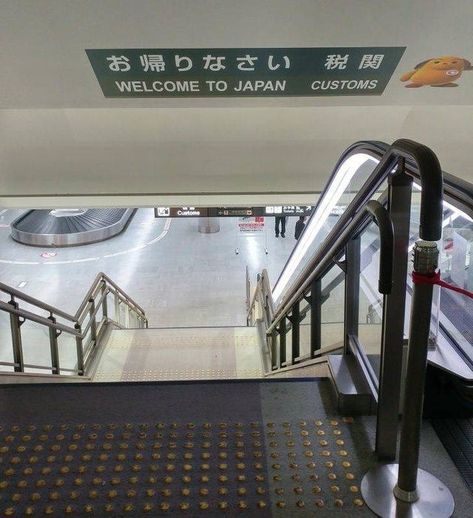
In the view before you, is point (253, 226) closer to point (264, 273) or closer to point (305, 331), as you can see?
point (264, 273)

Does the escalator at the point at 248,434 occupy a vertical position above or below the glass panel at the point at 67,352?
above

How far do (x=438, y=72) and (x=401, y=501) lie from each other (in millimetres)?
4196

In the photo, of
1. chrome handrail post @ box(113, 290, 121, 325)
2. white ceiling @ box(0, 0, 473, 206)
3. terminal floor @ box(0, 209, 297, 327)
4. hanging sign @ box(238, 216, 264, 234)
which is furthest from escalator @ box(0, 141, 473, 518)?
hanging sign @ box(238, 216, 264, 234)

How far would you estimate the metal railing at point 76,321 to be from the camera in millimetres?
4176

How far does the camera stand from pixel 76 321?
5.26m

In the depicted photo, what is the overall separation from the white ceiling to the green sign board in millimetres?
113

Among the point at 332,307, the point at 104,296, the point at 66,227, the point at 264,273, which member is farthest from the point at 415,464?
the point at 66,227

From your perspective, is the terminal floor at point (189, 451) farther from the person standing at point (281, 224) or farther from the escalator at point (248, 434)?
the person standing at point (281, 224)

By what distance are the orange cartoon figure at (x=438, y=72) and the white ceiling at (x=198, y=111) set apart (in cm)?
10

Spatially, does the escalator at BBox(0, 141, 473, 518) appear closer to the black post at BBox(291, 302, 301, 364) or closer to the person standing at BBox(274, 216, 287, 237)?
the black post at BBox(291, 302, 301, 364)

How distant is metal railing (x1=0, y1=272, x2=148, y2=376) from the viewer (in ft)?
13.7

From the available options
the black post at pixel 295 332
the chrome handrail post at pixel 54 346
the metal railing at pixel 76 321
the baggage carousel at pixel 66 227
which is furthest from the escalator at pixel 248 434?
the baggage carousel at pixel 66 227

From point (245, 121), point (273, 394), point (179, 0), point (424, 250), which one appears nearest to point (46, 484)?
point (273, 394)

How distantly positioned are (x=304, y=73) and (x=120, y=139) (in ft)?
8.46
